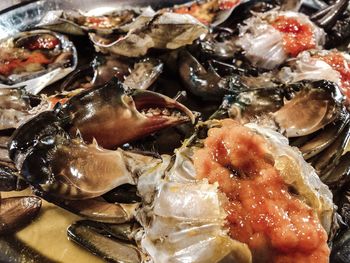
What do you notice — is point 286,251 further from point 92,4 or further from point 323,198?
point 92,4

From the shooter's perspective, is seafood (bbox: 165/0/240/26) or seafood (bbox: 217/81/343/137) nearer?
seafood (bbox: 217/81/343/137)

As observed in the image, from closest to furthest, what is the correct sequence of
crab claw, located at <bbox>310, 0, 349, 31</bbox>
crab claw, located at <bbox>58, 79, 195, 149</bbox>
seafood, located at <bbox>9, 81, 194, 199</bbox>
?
seafood, located at <bbox>9, 81, 194, 199</bbox> < crab claw, located at <bbox>58, 79, 195, 149</bbox> < crab claw, located at <bbox>310, 0, 349, 31</bbox>

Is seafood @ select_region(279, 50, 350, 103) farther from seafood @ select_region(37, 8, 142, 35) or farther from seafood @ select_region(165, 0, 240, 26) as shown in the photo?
seafood @ select_region(37, 8, 142, 35)

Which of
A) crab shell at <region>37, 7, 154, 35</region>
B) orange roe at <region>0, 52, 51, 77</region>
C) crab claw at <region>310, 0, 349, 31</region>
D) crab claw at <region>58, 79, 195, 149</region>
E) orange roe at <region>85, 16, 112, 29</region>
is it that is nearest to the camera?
crab claw at <region>58, 79, 195, 149</region>

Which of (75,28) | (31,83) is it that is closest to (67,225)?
(31,83)

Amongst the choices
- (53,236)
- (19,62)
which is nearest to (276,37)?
(19,62)

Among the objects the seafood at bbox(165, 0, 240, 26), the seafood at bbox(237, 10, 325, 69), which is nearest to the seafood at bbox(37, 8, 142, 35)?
the seafood at bbox(165, 0, 240, 26)

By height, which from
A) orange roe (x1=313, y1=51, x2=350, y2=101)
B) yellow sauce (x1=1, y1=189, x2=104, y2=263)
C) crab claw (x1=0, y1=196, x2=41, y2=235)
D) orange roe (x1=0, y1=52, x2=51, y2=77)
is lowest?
yellow sauce (x1=1, y1=189, x2=104, y2=263)

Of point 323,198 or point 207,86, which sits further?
point 207,86
